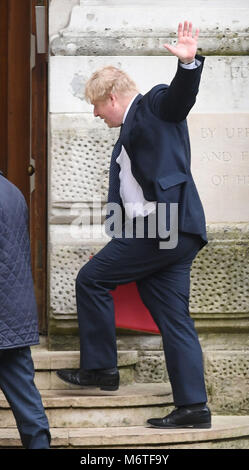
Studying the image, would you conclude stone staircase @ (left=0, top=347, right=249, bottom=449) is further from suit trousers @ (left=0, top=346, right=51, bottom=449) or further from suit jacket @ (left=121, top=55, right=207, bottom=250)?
suit jacket @ (left=121, top=55, right=207, bottom=250)

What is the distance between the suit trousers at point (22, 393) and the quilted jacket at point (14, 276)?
8cm

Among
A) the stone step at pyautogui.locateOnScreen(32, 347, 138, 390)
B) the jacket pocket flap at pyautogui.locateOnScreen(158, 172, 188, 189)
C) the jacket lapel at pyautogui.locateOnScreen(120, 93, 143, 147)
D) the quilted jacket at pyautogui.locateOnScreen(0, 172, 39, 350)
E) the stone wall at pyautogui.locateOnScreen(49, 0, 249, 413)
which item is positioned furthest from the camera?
the stone wall at pyautogui.locateOnScreen(49, 0, 249, 413)

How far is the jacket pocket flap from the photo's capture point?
5.35 m

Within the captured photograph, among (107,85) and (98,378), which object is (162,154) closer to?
(107,85)

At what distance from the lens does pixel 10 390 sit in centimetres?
485

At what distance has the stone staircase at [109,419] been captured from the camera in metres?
5.49

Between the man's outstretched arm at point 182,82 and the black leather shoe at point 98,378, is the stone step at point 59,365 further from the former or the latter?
the man's outstretched arm at point 182,82

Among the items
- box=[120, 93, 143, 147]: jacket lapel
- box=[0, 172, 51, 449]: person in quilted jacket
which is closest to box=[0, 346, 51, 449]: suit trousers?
box=[0, 172, 51, 449]: person in quilted jacket

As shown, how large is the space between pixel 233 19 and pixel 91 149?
1.14 metres

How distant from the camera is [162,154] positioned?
5363 mm

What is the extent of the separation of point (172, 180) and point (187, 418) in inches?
47.7

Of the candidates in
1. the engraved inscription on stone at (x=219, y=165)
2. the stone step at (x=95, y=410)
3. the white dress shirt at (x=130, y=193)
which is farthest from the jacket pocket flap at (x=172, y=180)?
the stone step at (x=95, y=410)

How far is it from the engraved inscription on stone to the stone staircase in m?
1.06

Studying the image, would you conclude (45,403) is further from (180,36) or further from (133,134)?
(180,36)
